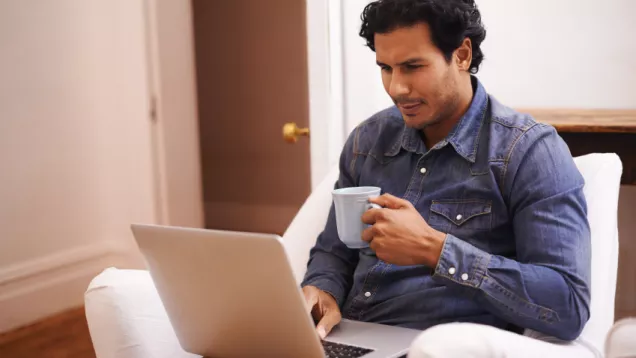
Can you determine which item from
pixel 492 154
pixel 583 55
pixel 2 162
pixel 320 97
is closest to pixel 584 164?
pixel 492 154

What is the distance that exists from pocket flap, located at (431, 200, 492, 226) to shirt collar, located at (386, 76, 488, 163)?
0.25ft

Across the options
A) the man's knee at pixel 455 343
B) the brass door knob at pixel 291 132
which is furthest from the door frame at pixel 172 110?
the man's knee at pixel 455 343

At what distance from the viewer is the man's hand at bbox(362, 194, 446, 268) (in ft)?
4.19

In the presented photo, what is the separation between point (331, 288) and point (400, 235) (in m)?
0.28

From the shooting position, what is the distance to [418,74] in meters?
1.45

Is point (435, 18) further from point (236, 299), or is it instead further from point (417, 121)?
point (236, 299)

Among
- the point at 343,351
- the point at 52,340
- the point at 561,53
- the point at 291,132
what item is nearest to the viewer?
the point at 343,351

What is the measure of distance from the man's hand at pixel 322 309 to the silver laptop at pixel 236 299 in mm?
24

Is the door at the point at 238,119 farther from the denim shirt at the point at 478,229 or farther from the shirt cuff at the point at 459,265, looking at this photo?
the shirt cuff at the point at 459,265

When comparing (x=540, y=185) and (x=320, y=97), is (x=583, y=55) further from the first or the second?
(x=540, y=185)

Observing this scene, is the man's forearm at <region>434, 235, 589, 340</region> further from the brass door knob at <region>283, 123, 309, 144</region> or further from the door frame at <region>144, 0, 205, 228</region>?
the door frame at <region>144, 0, 205, 228</region>

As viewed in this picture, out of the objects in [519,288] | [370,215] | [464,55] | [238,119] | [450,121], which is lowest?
[238,119]

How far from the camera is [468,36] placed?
4.91ft

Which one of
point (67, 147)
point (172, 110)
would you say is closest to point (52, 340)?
point (67, 147)
